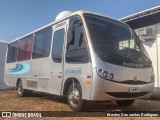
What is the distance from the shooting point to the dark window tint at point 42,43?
34.6 feet

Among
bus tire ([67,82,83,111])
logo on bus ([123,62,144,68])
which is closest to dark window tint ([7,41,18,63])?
bus tire ([67,82,83,111])

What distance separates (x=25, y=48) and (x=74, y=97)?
21.3 feet

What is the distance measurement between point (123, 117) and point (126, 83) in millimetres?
989

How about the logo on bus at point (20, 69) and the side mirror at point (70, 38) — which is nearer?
the side mirror at point (70, 38)

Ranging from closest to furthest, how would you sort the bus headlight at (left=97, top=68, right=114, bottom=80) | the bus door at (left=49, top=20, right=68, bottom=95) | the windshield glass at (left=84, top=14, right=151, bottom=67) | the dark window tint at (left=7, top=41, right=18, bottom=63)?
the bus headlight at (left=97, top=68, right=114, bottom=80) → the windshield glass at (left=84, top=14, right=151, bottom=67) → the bus door at (left=49, top=20, right=68, bottom=95) → the dark window tint at (left=7, top=41, right=18, bottom=63)

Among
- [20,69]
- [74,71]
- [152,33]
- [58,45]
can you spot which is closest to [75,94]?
[74,71]

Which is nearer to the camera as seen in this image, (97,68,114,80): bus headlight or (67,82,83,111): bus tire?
(97,68,114,80): bus headlight

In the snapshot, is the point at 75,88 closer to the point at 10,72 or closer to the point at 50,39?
the point at 50,39

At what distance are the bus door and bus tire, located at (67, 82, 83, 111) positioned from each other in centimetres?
74

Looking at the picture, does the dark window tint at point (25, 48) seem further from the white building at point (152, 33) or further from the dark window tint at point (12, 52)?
the white building at point (152, 33)

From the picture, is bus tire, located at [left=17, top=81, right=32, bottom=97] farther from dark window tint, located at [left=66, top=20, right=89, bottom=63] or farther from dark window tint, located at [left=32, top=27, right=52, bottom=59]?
dark window tint, located at [left=66, top=20, right=89, bottom=63]

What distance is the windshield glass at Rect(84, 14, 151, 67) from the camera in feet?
24.6

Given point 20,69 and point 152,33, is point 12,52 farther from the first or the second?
point 152,33

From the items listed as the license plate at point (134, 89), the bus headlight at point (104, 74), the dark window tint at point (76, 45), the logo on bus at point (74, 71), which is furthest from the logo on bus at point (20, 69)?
the license plate at point (134, 89)
